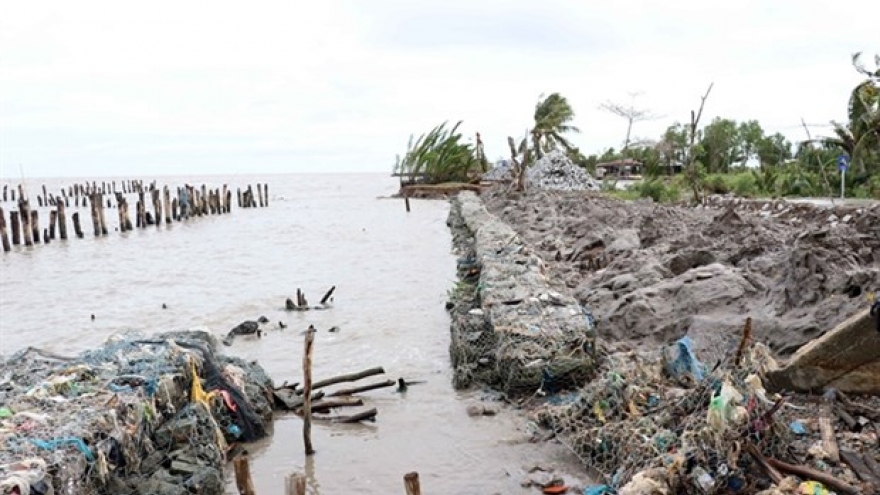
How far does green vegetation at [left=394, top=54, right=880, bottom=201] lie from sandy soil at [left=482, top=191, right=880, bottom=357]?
23.4 ft

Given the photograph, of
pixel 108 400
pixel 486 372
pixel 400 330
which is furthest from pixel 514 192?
pixel 108 400

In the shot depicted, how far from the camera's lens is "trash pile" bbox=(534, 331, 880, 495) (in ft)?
14.0

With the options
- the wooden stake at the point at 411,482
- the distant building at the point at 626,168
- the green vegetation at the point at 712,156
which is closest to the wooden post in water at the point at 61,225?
the green vegetation at the point at 712,156

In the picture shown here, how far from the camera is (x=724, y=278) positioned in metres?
8.86

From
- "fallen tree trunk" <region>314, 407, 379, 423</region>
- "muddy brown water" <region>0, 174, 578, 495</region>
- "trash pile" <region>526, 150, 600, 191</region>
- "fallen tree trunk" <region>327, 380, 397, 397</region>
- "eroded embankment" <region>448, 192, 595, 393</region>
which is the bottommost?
"muddy brown water" <region>0, 174, 578, 495</region>

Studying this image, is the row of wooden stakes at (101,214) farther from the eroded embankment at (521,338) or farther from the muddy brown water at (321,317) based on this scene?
the eroded embankment at (521,338)

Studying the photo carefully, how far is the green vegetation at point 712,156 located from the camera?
25.3 metres

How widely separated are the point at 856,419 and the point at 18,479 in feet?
16.1

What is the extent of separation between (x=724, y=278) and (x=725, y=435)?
4812mm

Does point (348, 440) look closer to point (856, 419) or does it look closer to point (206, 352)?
point (206, 352)

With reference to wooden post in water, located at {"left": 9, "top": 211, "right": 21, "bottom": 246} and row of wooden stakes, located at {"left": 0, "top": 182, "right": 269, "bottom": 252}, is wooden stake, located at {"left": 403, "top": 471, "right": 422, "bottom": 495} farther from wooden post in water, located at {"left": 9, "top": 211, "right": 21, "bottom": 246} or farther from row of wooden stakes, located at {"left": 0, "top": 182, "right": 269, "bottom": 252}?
wooden post in water, located at {"left": 9, "top": 211, "right": 21, "bottom": 246}

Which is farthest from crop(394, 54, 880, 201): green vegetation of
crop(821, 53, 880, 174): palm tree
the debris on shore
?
the debris on shore

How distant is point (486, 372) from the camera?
25.7 ft

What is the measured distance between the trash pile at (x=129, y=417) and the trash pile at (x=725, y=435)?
9.05 ft
